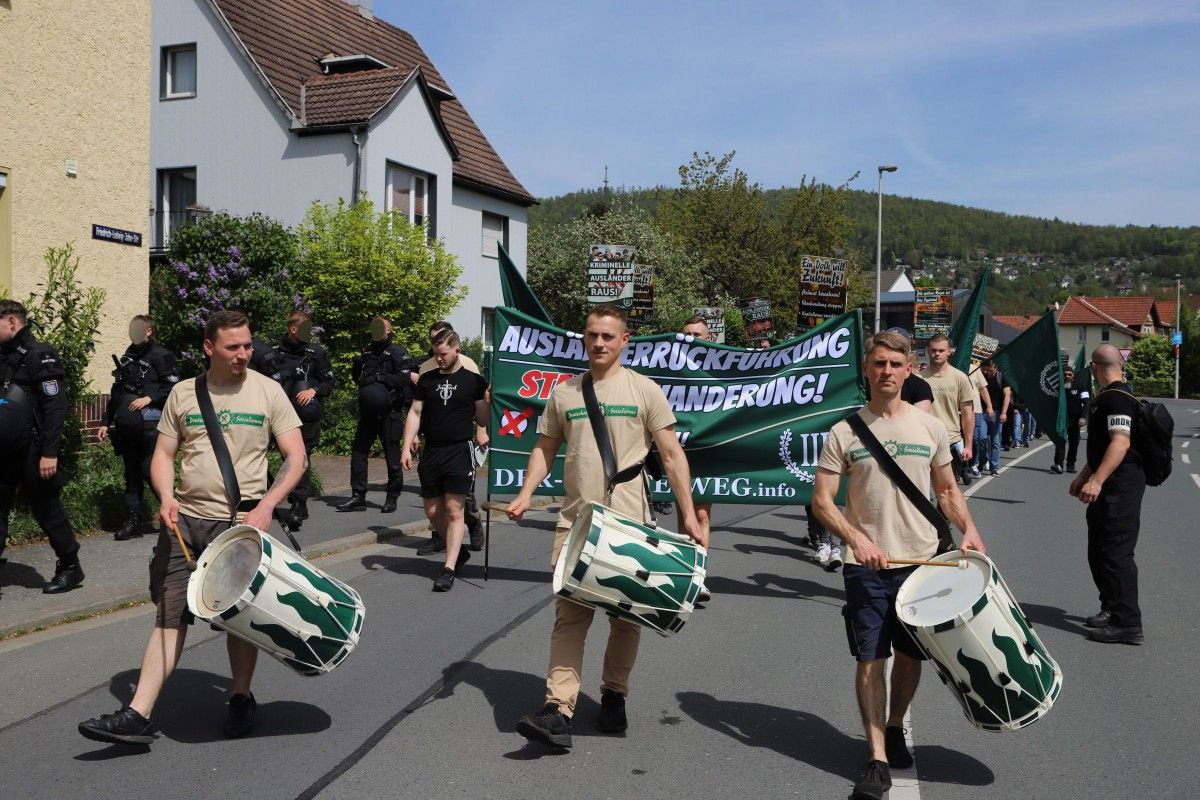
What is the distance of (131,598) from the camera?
763 centimetres

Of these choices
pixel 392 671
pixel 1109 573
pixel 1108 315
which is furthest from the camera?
pixel 1108 315

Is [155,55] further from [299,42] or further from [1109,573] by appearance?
[1109,573]

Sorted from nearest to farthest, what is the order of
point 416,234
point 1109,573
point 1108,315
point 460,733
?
1. point 460,733
2. point 1109,573
3. point 416,234
4. point 1108,315

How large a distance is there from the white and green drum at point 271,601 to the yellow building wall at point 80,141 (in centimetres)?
840

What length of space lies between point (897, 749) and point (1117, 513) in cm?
322

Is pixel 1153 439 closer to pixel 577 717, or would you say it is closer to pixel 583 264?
pixel 577 717

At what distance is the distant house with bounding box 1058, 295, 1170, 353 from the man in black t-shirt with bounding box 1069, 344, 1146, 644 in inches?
4847

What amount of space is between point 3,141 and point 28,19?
141 cm

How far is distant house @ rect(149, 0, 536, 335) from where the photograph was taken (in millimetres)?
25344

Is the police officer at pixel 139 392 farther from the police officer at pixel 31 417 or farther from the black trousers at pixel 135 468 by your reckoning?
the police officer at pixel 31 417

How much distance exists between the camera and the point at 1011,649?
420 cm

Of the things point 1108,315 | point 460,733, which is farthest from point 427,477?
point 1108,315

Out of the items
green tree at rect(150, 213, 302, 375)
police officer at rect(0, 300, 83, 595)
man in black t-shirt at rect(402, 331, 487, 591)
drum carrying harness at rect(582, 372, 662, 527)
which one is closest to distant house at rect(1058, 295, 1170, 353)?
green tree at rect(150, 213, 302, 375)

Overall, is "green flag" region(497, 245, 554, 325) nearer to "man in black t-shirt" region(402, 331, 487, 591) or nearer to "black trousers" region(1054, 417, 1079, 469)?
"man in black t-shirt" region(402, 331, 487, 591)
